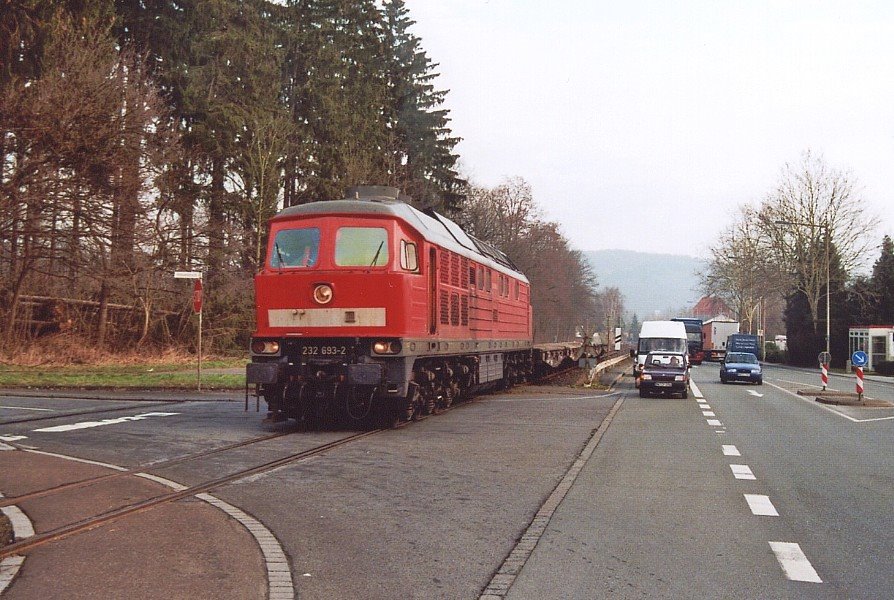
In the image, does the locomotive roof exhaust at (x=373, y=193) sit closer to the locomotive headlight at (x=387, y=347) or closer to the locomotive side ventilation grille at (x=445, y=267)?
the locomotive side ventilation grille at (x=445, y=267)

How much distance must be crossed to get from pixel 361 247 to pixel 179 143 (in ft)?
80.6

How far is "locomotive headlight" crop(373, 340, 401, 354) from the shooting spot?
47.2 ft

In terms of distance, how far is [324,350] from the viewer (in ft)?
47.9

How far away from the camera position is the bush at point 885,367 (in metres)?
50.5

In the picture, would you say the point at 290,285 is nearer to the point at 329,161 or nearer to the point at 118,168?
the point at 118,168

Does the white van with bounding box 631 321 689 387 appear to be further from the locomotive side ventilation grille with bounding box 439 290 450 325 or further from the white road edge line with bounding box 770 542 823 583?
the white road edge line with bounding box 770 542 823 583

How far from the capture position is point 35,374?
26672mm

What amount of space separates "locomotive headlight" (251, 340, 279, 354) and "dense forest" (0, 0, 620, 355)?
47.8ft

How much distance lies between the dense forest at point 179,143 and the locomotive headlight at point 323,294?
14781 mm

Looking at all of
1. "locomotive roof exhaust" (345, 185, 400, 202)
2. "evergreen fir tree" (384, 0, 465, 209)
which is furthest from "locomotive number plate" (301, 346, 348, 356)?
"evergreen fir tree" (384, 0, 465, 209)

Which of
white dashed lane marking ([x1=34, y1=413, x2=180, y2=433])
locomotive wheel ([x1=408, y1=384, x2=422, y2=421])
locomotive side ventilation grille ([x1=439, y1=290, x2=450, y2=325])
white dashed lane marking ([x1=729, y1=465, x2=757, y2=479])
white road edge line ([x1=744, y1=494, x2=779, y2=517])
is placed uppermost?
locomotive side ventilation grille ([x1=439, y1=290, x2=450, y2=325])

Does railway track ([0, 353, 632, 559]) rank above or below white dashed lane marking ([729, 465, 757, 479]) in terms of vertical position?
above

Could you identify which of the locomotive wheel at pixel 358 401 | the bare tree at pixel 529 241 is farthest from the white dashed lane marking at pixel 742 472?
the bare tree at pixel 529 241

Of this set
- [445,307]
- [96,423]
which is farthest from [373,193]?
[96,423]
